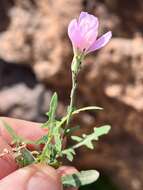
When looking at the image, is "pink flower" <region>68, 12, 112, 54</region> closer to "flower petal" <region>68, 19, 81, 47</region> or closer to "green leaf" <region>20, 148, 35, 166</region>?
"flower petal" <region>68, 19, 81, 47</region>

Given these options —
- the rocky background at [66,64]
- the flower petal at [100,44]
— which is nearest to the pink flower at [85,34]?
the flower petal at [100,44]

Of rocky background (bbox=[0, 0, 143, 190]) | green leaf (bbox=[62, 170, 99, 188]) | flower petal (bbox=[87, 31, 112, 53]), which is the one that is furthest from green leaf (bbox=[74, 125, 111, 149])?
rocky background (bbox=[0, 0, 143, 190])

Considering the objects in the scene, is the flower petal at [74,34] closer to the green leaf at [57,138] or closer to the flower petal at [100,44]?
the flower petal at [100,44]

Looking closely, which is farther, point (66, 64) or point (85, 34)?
point (66, 64)

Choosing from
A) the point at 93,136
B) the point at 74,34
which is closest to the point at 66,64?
the point at 93,136

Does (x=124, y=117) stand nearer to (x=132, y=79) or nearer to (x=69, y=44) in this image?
(x=132, y=79)

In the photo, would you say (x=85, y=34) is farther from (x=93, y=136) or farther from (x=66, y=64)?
(x=66, y=64)
